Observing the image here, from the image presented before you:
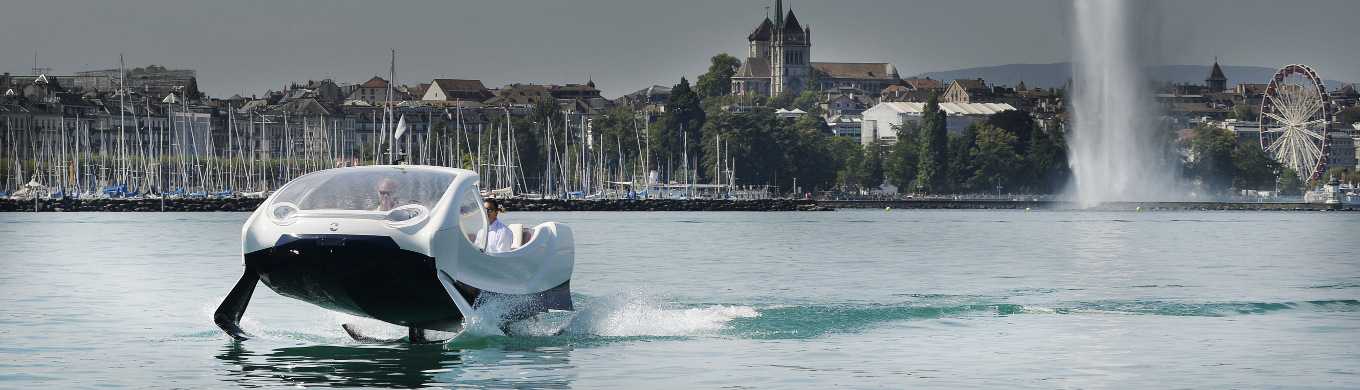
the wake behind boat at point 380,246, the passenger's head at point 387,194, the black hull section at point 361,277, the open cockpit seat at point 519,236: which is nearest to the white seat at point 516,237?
the open cockpit seat at point 519,236

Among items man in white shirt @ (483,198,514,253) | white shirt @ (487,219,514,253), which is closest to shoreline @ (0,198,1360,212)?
man in white shirt @ (483,198,514,253)

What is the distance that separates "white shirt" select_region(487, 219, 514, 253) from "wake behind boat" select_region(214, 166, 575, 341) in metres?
0.18

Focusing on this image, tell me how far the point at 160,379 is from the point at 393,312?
2.82 m

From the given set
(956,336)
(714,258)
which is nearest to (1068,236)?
(714,258)

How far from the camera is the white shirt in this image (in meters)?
26.9

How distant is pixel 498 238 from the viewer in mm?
27000

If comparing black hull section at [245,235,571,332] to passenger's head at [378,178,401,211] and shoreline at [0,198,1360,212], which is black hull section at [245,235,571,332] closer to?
passenger's head at [378,178,401,211]

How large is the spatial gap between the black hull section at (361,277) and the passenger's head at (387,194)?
0.59 metres

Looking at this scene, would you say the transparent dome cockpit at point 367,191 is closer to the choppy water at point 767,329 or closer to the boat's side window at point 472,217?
the boat's side window at point 472,217

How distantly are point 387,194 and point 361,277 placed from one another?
1.00 metres

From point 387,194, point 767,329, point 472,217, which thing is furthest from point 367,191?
point 767,329

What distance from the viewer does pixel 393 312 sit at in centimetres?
2631

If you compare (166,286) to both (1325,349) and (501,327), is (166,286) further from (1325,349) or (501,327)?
(1325,349)

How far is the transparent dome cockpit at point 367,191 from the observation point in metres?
25.5
